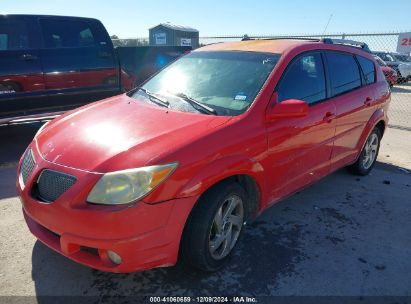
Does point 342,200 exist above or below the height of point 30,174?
below

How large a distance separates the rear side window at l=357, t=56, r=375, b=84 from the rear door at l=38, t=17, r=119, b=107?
3.99 meters

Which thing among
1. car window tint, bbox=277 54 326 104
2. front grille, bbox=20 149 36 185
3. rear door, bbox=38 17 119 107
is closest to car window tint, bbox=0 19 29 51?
rear door, bbox=38 17 119 107

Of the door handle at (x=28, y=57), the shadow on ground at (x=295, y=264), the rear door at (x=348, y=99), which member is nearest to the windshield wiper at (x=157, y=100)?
the shadow on ground at (x=295, y=264)

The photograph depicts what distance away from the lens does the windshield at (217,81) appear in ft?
10.6

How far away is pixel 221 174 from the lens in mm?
2703

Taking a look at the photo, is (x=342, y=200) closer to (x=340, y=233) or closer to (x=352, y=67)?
(x=340, y=233)

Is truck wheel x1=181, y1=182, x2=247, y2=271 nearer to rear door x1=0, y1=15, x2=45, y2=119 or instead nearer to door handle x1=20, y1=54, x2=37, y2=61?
rear door x1=0, y1=15, x2=45, y2=119

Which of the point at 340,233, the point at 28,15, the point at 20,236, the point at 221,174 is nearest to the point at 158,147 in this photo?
the point at 221,174

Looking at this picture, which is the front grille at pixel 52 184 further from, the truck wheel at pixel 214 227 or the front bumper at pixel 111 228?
the truck wheel at pixel 214 227

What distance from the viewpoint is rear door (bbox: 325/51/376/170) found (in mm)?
4164

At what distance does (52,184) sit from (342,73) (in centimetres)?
334

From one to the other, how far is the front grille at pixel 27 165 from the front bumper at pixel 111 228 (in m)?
0.30

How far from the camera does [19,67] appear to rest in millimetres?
5637

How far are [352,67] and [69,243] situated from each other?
149 inches
